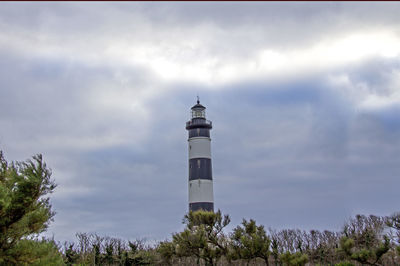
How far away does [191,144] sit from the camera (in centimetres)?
3528

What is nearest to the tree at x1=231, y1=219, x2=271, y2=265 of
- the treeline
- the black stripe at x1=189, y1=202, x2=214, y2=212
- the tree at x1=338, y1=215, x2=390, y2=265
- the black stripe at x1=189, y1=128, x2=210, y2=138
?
the treeline

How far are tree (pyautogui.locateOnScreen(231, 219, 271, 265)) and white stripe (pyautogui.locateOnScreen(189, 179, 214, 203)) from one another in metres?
9.38

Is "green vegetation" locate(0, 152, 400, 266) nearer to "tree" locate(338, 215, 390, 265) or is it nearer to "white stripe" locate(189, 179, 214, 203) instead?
"tree" locate(338, 215, 390, 265)

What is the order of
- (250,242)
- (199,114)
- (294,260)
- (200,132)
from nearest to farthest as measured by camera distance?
(294,260) → (250,242) → (200,132) → (199,114)

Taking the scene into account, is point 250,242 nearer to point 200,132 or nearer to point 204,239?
point 204,239

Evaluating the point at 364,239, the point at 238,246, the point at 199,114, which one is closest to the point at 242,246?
the point at 238,246

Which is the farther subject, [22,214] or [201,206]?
[201,206]

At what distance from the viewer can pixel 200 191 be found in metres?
33.3

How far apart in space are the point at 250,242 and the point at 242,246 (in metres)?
0.75

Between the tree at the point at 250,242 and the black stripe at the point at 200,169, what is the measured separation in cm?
1017

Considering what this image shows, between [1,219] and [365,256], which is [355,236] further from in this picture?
[1,219]

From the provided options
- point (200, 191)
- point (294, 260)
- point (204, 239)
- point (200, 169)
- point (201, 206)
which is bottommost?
point (294, 260)

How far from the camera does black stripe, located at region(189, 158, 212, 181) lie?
111ft

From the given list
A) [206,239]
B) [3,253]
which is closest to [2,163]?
[3,253]
